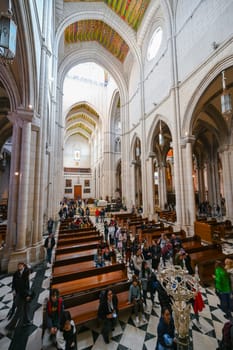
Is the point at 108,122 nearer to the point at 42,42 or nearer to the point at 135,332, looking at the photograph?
the point at 42,42

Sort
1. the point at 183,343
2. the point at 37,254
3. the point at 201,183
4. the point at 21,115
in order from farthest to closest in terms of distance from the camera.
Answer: the point at 201,183 < the point at 37,254 < the point at 21,115 < the point at 183,343

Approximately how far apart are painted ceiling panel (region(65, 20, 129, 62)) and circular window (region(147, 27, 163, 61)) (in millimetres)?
4780

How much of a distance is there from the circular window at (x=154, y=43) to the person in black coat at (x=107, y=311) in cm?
1636

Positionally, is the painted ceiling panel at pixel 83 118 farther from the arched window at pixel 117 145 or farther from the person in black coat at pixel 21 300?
the person in black coat at pixel 21 300

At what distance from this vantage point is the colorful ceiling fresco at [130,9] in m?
13.8

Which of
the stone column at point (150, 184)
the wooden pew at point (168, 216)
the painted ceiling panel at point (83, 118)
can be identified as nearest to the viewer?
the wooden pew at point (168, 216)

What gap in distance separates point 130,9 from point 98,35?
456 centimetres


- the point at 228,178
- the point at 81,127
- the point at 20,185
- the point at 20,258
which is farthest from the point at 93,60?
the point at 81,127

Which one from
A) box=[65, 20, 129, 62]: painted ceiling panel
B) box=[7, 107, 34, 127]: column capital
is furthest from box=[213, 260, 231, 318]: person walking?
box=[65, 20, 129, 62]: painted ceiling panel

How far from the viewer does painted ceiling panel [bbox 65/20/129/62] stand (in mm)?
16250

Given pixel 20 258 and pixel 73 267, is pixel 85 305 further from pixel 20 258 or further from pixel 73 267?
pixel 20 258

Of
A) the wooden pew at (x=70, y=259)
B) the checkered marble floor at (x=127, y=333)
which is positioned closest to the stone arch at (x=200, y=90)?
the wooden pew at (x=70, y=259)

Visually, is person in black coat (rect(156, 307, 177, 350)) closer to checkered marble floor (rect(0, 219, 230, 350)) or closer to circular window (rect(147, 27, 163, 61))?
checkered marble floor (rect(0, 219, 230, 350))

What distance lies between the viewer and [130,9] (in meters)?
14.4
